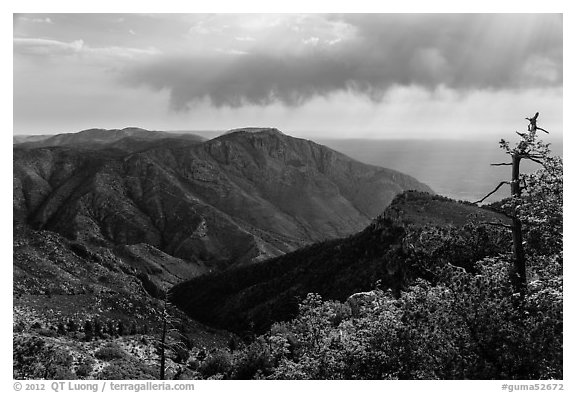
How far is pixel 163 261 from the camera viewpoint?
16050 centimetres

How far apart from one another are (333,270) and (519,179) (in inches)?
2307

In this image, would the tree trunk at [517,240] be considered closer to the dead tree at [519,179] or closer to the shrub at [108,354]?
the dead tree at [519,179]

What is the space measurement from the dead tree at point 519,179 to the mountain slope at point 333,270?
26.7 metres

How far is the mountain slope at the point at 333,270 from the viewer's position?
54.1 meters

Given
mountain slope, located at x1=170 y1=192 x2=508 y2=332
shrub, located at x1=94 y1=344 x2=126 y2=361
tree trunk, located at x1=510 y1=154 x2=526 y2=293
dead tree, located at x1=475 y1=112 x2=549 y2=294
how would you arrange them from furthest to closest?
mountain slope, located at x1=170 y1=192 x2=508 y2=332
shrub, located at x1=94 y1=344 x2=126 y2=361
tree trunk, located at x1=510 y1=154 x2=526 y2=293
dead tree, located at x1=475 y1=112 x2=549 y2=294

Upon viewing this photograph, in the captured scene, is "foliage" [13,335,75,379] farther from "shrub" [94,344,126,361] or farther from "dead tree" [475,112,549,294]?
"dead tree" [475,112,549,294]

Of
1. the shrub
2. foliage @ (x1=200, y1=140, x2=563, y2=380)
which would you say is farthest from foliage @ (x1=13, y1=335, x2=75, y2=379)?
foliage @ (x1=200, y1=140, x2=563, y2=380)

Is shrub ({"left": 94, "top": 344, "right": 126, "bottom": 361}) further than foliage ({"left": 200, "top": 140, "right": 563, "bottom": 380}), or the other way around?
shrub ({"left": 94, "top": 344, "right": 126, "bottom": 361})

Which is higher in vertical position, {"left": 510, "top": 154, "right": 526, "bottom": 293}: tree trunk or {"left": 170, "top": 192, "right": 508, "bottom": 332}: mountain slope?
{"left": 510, "top": 154, "right": 526, "bottom": 293}: tree trunk

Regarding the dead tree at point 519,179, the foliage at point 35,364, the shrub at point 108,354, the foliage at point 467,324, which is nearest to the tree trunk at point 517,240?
the dead tree at point 519,179

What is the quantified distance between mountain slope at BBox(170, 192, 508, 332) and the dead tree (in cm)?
2672

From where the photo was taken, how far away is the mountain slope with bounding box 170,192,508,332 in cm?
5406
